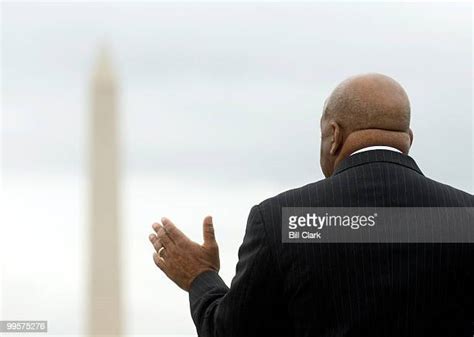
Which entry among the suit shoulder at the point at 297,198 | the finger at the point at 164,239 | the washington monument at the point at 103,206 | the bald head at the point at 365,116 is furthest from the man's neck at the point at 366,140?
the washington monument at the point at 103,206

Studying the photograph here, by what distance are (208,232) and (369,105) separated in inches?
30.2

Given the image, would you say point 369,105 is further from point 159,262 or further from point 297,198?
point 159,262

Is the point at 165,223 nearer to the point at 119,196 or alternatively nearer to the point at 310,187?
the point at 310,187

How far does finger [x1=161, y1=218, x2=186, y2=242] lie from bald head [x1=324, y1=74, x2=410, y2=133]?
724mm

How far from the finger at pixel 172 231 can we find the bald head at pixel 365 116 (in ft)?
2.11

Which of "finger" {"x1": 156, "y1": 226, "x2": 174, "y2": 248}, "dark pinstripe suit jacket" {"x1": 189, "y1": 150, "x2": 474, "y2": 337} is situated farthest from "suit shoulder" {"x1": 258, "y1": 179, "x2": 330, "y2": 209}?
"finger" {"x1": 156, "y1": 226, "x2": 174, "y2": 248}

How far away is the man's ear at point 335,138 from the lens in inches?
208

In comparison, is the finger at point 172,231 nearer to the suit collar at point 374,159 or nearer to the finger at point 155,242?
the finger at point 155,242

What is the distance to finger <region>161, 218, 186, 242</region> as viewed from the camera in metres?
5.53

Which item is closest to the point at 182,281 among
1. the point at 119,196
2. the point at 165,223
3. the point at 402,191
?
the point at 165,223

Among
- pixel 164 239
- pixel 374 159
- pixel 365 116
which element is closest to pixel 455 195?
pixel 374 159

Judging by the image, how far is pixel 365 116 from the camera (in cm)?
526

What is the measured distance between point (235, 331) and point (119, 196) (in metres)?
27.5

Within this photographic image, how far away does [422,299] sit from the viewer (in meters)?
4.99
